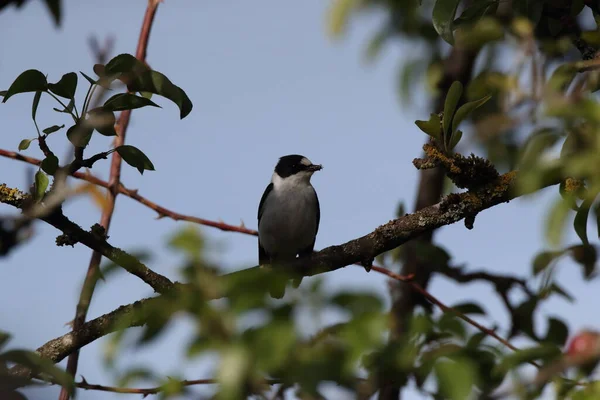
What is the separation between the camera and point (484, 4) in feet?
11.4

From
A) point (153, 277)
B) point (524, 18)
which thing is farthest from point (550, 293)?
point (153, 277)

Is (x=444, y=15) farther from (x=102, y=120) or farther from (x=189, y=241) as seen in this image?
(x=189, y=241)

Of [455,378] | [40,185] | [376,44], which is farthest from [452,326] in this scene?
[376,44]

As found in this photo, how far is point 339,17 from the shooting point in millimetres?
4762

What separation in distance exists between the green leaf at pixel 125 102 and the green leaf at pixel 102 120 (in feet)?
0.09

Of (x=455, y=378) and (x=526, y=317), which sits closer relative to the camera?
(x=455, y=378)

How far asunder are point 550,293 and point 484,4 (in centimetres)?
131

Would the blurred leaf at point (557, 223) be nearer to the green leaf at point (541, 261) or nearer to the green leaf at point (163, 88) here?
the green leaf at point (541, 261)

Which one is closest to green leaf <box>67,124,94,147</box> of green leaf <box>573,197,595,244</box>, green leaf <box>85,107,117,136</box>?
green leaf <box>85,107,117,136</box>

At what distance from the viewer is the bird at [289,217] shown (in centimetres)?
825

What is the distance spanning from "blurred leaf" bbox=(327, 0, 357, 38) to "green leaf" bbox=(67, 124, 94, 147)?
6.79ft

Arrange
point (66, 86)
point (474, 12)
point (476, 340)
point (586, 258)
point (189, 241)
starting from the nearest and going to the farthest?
point (189, 241) < point (476, 340) < point (66, 86) < point (474, 12) < point (586, 258)

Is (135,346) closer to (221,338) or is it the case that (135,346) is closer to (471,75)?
(221,338)

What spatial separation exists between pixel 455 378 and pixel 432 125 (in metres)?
1.46
